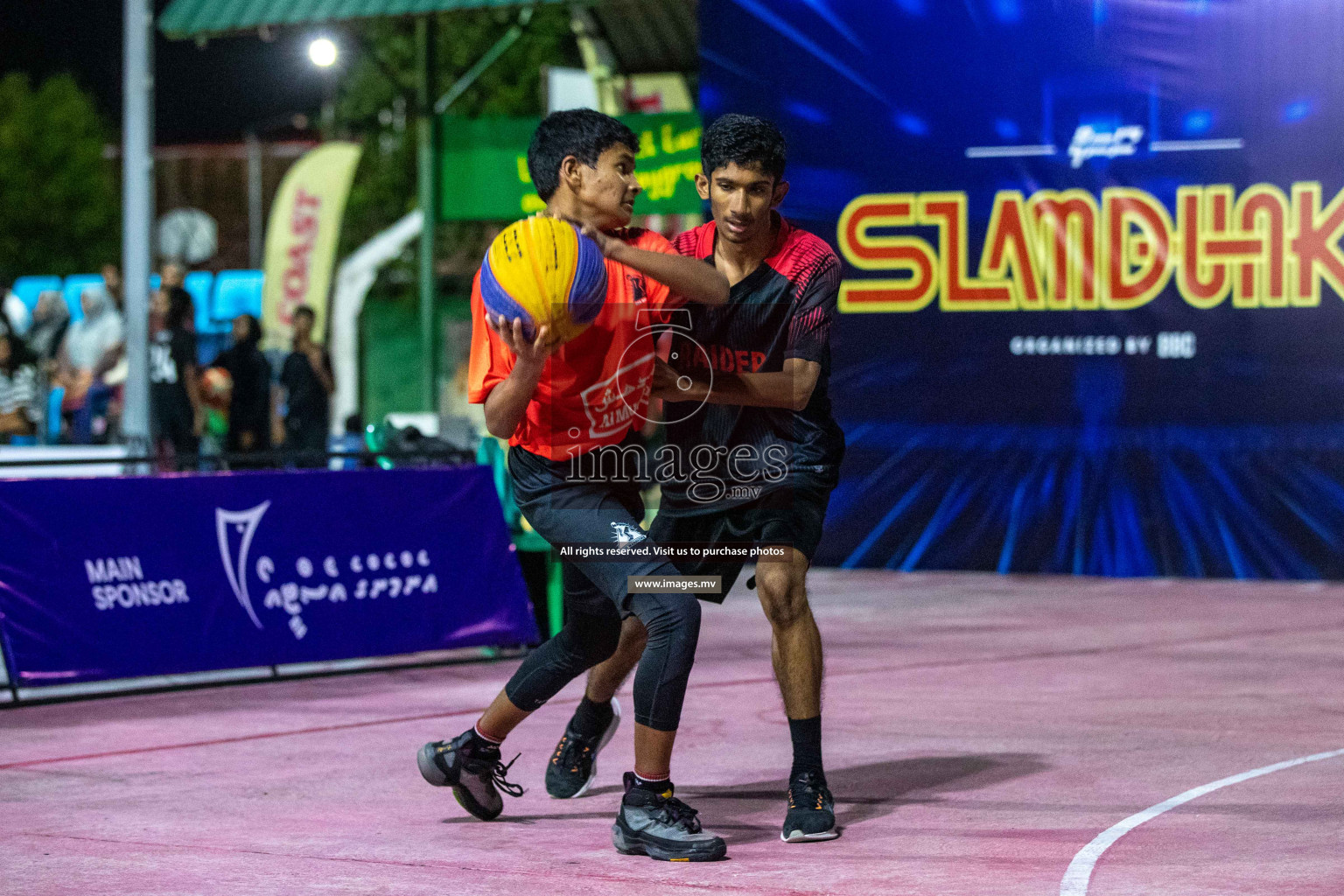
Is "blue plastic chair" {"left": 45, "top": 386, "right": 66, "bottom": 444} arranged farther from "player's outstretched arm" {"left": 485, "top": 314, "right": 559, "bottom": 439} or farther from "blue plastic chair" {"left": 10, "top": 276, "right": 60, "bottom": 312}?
"blue plastic chair" {"left": 10, "top": 276, "right": 60, "bottom": 312}

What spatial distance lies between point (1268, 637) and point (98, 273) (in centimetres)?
5693

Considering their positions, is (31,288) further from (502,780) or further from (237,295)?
(502,780)

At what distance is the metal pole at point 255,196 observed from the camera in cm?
6369

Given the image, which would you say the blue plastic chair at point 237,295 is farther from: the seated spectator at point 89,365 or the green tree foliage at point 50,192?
the seated spectator at point 89,365

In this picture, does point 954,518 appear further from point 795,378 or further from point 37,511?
point 795,378

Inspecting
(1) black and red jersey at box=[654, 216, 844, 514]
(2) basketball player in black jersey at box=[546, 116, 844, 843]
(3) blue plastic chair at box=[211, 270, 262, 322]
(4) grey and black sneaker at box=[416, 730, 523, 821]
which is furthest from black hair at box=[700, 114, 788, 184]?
(3) blue plastic chair at box=[211, 270, 262, 322]

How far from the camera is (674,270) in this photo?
17.5 ft

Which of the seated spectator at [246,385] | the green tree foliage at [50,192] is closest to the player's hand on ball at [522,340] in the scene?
the seated spectator at [246,385]

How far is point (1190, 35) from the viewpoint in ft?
46.5

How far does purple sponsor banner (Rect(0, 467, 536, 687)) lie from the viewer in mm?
8812

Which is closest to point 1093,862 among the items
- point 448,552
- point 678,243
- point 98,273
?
point 678,243

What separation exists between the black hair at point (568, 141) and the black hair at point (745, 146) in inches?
14.7

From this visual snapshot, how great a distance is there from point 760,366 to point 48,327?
1877 cm

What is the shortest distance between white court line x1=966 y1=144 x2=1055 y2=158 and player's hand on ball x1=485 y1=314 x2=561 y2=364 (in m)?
10.1
